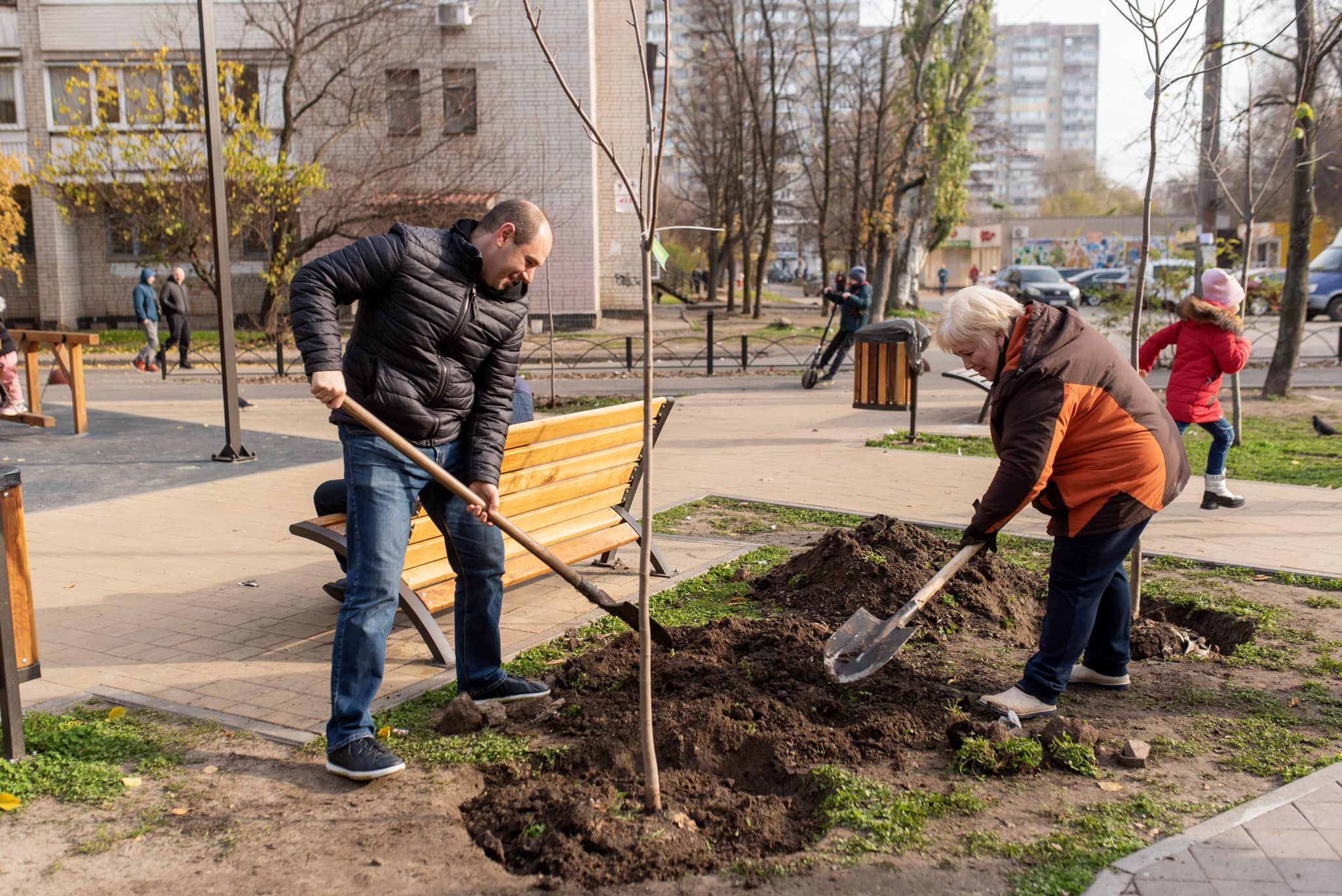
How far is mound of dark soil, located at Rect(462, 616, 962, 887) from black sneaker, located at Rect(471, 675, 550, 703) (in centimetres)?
13

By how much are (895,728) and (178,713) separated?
2532 millimetres

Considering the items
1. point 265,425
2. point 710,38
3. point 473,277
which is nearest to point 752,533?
point 473,277

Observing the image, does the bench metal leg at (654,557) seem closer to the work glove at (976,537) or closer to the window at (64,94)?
the work glove at (976,537)

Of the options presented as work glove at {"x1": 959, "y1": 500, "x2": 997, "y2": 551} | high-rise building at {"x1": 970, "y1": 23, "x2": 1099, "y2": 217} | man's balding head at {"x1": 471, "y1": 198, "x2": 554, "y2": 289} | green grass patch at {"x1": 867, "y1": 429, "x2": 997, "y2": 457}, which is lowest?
green grass patch at {"x1": 867, "y1": 429, "x2": 997, "y2": 457}

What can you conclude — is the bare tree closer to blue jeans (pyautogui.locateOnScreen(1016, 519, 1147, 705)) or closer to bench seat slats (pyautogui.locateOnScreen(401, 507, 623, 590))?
bench seat slats (pyautogui.locateOnScreen(401, 507, 623, 590))

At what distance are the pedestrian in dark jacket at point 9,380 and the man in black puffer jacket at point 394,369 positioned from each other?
831 centimetres

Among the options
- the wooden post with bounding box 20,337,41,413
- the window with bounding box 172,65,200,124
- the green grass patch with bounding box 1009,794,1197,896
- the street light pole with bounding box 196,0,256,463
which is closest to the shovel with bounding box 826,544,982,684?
the green grass patch with bounding box 1009,794,1197,896

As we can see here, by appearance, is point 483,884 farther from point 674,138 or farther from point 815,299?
point 815,299

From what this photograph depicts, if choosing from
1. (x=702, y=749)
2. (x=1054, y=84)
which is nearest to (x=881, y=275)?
(x=702, y=749)

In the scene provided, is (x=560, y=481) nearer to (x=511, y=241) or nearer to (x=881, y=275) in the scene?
(x=511, y=241)

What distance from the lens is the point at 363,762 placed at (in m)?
3.41

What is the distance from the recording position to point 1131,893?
277 cm

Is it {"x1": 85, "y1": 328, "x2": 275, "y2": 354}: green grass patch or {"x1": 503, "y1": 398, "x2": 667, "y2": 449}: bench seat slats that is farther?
{"x1": 85, "y1": 328, "x2": 275, "y2": 354}: green grass patch

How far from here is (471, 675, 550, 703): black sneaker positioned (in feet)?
13.2
